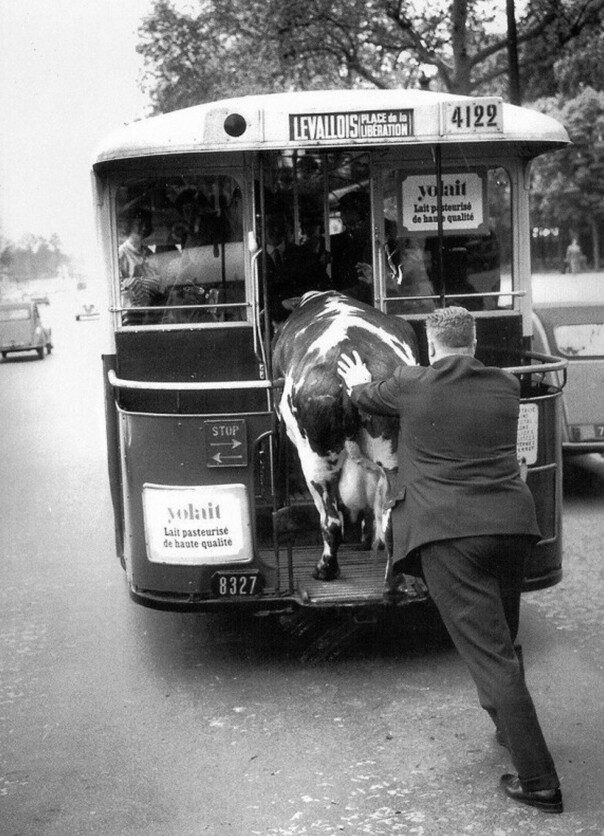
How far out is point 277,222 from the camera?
763 cm

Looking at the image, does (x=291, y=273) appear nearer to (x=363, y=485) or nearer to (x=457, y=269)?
(x=457, y=269)

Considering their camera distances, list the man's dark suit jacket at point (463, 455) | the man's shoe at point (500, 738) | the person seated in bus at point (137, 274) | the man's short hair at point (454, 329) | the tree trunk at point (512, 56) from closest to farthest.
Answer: the man's dark suit jacket at point (463, 455) → the man's short hair at point (454, 329) → the man's shoe at point (500, 738) → the person seated in bus at point (137, 274) → the tree trunk at point (512, 56)

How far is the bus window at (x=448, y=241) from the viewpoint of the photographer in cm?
735

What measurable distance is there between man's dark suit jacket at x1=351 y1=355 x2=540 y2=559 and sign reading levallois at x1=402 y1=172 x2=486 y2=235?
286 centimetres

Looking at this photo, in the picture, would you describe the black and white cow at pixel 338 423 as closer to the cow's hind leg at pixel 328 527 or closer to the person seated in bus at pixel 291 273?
the cow's hind leg at pixel 328 527

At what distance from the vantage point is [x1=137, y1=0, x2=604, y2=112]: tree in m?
21.2

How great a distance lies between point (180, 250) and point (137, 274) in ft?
1.01

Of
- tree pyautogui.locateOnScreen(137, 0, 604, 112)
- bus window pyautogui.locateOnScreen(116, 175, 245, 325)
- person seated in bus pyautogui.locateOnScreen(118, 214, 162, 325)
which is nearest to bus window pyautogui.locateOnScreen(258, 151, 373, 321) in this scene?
bus window pyautogui.locateOnScreen(116, 175, 245, 325)

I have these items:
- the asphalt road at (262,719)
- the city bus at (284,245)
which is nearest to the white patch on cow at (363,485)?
the city bus at (284,245)

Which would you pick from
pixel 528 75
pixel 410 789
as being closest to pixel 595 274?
pixel 528 75

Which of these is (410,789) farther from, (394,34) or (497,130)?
(394,34)

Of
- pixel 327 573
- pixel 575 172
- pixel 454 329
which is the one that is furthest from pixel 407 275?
pixel 575 172

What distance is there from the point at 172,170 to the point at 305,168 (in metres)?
0.88

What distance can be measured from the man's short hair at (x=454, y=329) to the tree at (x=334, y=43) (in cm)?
1667
